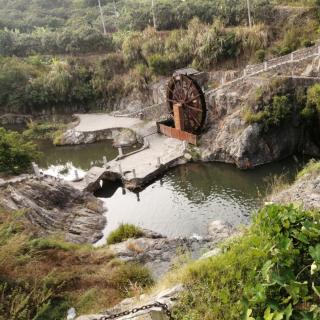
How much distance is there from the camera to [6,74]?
28.7m

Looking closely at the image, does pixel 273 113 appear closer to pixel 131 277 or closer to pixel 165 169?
pixel 165 169

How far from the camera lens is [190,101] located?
2058 cm

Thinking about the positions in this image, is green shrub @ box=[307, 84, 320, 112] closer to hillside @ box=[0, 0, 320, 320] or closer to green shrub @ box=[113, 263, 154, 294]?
hillside @ box=[0, 0, 320, 320]

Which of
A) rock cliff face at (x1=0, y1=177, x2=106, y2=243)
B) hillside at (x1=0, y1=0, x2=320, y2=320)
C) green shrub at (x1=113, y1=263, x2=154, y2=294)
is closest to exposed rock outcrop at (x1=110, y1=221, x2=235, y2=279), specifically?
hillside at (x1=0, y1=0, x2=320, y2=320)

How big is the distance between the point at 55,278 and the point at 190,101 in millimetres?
15003

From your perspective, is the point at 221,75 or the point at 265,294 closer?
the point at 265,294

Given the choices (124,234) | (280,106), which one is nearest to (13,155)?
(124,234)

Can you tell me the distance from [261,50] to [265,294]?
69.5 feet

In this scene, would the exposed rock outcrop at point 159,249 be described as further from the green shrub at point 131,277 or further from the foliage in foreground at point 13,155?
the foliage in foreground at point 13,155

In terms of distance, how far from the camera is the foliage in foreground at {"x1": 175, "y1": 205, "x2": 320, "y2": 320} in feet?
11.7

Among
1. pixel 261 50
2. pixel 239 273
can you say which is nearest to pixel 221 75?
pixel 261 50

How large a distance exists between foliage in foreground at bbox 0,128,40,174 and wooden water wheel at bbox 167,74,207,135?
846 centimetres

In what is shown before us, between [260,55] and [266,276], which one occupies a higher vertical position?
[260,55]

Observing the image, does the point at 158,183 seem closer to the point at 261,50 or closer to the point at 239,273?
the point at 261,50
